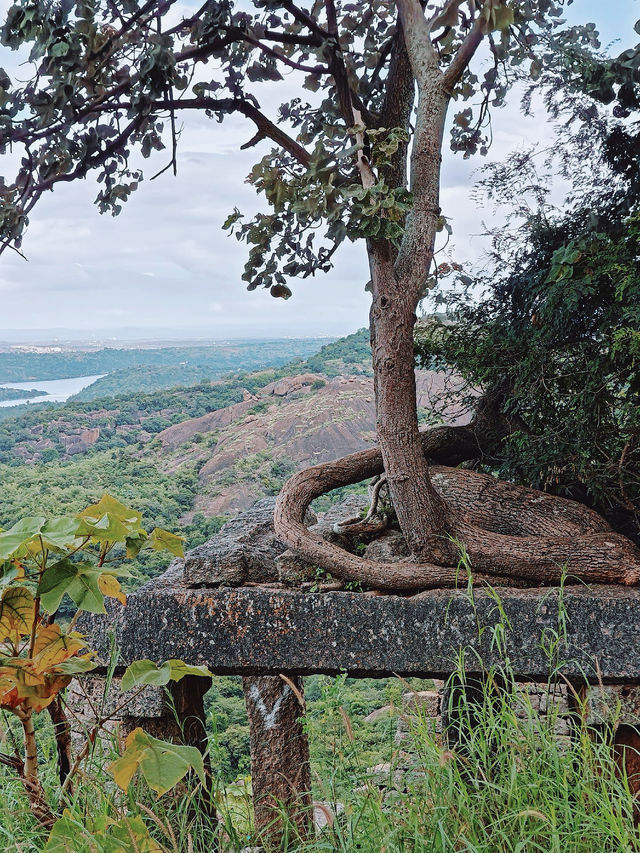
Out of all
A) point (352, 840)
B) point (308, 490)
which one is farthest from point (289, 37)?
point (352, 840)

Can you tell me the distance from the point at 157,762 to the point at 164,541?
602 mm

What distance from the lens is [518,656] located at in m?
3.21

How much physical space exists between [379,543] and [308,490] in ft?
1.60

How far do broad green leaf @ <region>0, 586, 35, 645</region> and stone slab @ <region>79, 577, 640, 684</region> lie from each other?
1650 mm

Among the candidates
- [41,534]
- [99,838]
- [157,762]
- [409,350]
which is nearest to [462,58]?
[409,350]

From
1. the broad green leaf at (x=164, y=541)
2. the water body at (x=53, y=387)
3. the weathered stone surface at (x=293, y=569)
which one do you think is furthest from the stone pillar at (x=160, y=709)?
the water body at (x=53, y=387)

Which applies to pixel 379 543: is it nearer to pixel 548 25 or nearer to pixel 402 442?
pixel 402 442

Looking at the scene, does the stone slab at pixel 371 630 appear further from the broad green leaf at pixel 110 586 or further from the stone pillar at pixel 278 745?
the broad green leaf at pixel 110 586

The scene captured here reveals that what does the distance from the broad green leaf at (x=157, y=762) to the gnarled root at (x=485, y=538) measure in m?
1.81

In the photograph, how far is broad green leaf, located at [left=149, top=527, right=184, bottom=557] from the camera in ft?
6.53

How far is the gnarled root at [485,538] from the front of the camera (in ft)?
11.6

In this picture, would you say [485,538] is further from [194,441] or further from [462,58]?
[194,441]

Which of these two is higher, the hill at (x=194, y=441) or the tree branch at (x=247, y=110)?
the tree branch at (x=247, y=110)

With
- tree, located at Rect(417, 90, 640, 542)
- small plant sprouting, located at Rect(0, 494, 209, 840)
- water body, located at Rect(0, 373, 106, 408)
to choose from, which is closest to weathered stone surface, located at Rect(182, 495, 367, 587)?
tree, located at Rect(417, 90, 640, 542)
